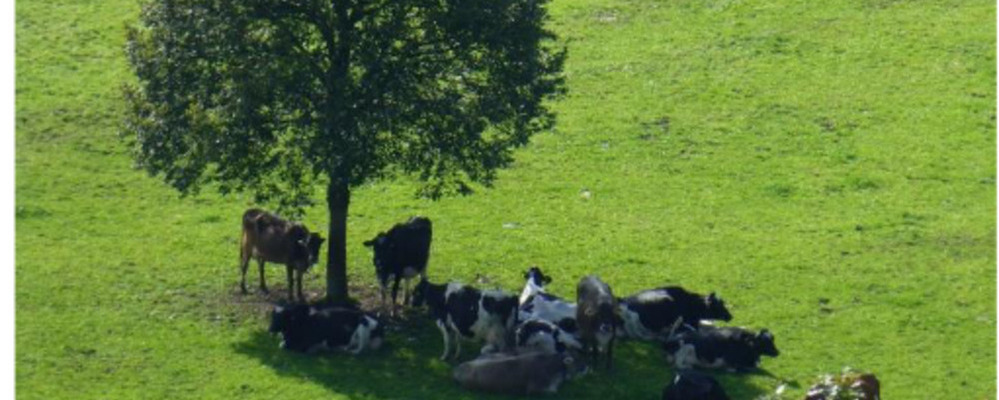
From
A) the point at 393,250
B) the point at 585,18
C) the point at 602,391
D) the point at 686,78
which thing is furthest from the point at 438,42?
the point at 585,18

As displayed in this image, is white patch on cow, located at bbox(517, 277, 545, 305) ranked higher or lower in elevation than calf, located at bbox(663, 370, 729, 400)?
higher

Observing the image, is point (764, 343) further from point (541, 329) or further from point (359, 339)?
point (359, 339)

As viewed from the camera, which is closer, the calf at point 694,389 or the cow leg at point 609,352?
the calf at point 694,389

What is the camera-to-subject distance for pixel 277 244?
143ft

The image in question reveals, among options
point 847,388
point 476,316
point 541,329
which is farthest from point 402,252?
point 847,388

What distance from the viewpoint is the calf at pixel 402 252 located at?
4303 centimetres

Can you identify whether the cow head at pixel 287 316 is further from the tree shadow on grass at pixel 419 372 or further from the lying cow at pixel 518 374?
the lying cow at pixel 518 374

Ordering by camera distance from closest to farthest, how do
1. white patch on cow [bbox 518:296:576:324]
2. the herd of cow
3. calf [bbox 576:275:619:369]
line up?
the herd of cow < calf [bbox 576:275:619:369] < white patch on cow [bbox 518:296:576:324]

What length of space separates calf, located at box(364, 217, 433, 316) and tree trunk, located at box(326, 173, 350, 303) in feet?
1.81

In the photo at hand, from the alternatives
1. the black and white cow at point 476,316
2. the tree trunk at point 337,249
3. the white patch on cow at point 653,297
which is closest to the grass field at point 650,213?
the black and white cow at point 476,316

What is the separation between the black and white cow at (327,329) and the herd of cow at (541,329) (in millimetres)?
18

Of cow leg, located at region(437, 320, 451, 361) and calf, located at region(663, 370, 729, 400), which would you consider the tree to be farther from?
calf, located at region(663, 370, 729, 400)

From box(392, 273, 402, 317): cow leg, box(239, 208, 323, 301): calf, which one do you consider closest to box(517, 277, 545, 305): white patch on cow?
box(392, 273, 402, 317): cow leg

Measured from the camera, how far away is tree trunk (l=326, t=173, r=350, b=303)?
43125 millimetres
